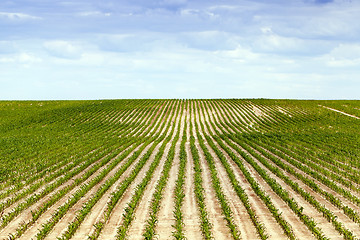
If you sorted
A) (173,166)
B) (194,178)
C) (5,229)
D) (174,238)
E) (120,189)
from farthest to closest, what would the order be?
1. (173,166)
2. (194,178)
3. (120,189)
4. (5,229)
5. (174,238)

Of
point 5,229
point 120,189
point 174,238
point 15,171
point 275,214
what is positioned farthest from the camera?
point 15,171

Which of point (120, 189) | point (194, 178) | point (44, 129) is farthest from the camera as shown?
point (44, 129)

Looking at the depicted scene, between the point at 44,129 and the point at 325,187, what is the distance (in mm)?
43692

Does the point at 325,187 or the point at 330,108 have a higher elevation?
the point at 330,108

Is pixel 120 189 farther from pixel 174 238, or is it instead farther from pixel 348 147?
pixel 348 147

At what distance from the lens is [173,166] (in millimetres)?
19766

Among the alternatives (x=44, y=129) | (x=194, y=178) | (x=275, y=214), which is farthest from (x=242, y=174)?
(x=44, y=129)

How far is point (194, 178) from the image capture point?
53.4ft

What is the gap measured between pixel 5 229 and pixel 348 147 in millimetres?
29954

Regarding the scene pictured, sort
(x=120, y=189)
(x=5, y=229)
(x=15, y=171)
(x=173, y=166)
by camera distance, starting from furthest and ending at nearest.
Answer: (x=173, y=166)
(x=15, y=171)
(x=120, y=189)
(x=5, y=229)

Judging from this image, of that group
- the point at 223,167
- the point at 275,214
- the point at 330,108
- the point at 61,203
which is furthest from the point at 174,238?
the point at 330,108

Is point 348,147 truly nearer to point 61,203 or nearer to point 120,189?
point 120,189

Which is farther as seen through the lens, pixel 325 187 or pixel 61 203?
pixel 325 187

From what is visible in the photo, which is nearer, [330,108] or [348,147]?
[348,147]
